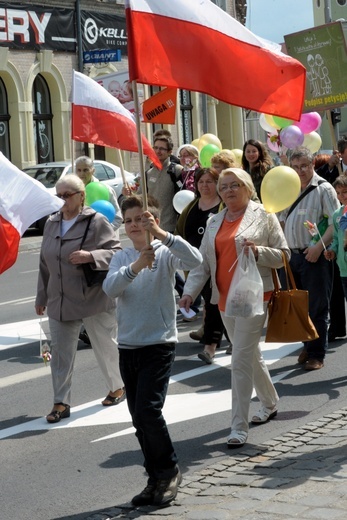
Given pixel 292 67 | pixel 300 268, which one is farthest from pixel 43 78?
pixel 292 67

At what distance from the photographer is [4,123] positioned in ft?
112

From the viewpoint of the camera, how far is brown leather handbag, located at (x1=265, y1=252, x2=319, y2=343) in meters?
7.84

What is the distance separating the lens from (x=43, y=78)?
36.0 m

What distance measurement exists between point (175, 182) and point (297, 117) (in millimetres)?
5919

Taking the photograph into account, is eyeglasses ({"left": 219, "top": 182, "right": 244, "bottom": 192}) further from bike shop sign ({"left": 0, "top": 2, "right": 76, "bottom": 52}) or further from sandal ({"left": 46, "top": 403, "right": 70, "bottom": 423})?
bike shop sign ({"left": 0, "top": 2, "right": 76, "bottom": 52})

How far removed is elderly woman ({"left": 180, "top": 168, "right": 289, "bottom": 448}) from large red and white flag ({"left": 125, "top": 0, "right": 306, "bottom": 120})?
28.1 inches

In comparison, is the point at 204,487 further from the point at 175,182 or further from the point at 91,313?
the point at 175,182

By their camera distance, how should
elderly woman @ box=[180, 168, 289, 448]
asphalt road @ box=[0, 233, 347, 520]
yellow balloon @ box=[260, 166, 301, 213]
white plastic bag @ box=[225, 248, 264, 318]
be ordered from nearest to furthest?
asphalt road @ box=[0, 233, 347, 520], white plastic bag @ box=[225, 248, 264, 318], elderly woman @ box=[180, 168, 289, 448], yellow balloon @ box=[260, 166, 301, 213]

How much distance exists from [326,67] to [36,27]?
69.1 ft

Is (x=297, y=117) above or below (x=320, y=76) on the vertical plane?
below

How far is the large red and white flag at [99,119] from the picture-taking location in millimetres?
10754

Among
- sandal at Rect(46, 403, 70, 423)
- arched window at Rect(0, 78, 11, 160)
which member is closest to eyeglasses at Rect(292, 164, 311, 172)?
sandal at Rect(46, 403, 70, 423)

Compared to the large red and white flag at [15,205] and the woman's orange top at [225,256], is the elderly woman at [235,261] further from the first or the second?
the large red and white flag at [15,205]

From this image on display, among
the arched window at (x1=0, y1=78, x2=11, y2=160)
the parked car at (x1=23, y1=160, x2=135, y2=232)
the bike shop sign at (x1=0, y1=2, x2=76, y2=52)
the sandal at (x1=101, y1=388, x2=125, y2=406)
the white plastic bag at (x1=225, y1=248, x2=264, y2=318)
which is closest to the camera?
the white plastic bag at (x1=225, y1=248, x2=264, y2=318)
